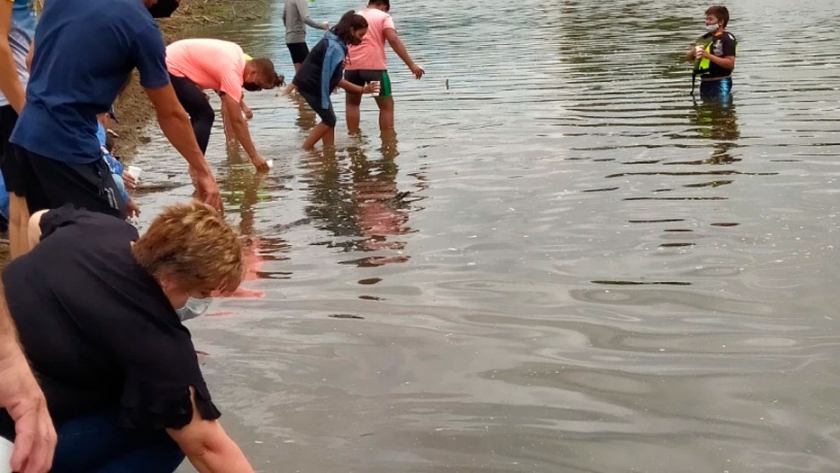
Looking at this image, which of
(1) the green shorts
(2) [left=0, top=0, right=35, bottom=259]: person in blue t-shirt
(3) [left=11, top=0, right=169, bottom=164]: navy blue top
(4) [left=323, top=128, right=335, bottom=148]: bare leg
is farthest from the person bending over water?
(3) [left=11, top=0, right=169, bottom=164]: navy blue top

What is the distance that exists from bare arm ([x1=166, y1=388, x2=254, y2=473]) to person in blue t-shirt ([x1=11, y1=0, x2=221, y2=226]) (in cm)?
188

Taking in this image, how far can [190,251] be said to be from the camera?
9.83 feet

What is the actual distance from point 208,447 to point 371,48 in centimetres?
832

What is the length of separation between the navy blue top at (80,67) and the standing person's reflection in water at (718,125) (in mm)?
5542

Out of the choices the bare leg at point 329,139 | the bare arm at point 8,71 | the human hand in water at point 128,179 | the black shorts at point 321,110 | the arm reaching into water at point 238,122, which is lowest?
the bare leg at point 329,139

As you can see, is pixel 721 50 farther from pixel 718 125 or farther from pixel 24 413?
pixel 24 413

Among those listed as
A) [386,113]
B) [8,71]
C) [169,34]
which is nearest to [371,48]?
[386,113]

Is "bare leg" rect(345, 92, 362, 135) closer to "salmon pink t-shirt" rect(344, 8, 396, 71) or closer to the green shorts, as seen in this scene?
the green shorts

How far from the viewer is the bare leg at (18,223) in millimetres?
4676

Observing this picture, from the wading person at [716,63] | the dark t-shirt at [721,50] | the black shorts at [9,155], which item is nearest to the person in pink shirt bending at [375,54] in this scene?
the wading person at [716,63]

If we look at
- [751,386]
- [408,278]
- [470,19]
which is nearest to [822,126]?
[408,278]

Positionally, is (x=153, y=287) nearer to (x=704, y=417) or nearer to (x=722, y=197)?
(x=704, y=417)

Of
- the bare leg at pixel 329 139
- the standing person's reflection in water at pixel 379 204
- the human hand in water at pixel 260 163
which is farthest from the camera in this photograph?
the bare leg at pixel 329 139

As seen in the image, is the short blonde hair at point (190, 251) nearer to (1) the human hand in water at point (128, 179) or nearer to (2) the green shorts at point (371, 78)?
(1) the human hand in water at point (128, 179)
